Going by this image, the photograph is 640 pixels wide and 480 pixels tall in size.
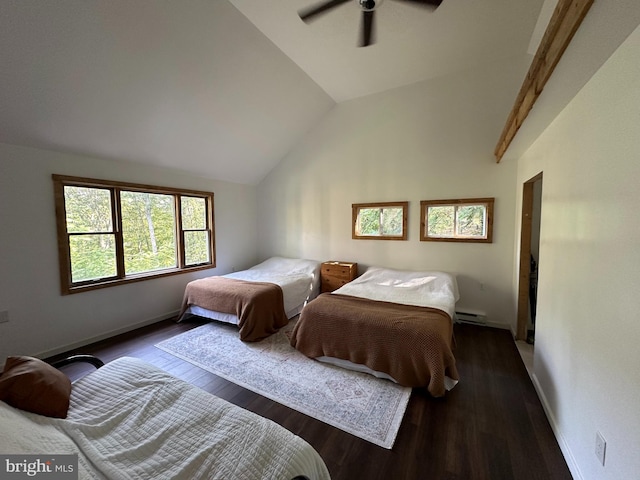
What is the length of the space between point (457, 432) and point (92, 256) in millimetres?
4387

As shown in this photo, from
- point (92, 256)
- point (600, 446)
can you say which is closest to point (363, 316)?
point (600, 446)

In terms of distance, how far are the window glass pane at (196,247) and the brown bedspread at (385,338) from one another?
2684 millimetres

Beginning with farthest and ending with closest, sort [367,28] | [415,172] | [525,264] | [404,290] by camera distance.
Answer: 1. [415,172]
2. [404,290]
3. [525,264]
4. [367,28]

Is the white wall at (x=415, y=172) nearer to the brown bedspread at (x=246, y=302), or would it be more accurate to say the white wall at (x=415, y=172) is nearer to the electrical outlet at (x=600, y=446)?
the brown bedspread at (x=246, y=302)

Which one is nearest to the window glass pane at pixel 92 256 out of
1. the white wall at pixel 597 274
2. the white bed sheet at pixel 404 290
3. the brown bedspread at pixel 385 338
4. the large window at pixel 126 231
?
the large window at pixel 126 231

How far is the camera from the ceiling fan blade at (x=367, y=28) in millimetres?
1804

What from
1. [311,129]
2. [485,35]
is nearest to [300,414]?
[485,35]

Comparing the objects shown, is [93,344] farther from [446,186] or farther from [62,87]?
[446,186]

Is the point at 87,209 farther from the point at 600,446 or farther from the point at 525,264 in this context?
the point at 525,264

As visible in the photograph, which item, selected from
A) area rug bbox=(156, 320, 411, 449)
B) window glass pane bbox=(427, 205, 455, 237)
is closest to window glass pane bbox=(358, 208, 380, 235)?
window glass pane bbox=(427, 205, 455, 237)

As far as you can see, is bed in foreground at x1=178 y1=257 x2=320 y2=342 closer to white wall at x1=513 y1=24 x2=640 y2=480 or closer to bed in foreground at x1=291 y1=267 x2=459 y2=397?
bed in foreground at x1=291 y1=267 x2=459 y2=397

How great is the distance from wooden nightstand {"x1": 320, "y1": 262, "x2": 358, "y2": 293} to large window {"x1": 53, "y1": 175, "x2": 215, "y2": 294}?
216 centimetres

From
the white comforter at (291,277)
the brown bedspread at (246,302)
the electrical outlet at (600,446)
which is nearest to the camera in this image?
the electrical outlet at (600,446)

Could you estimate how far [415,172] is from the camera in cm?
407
